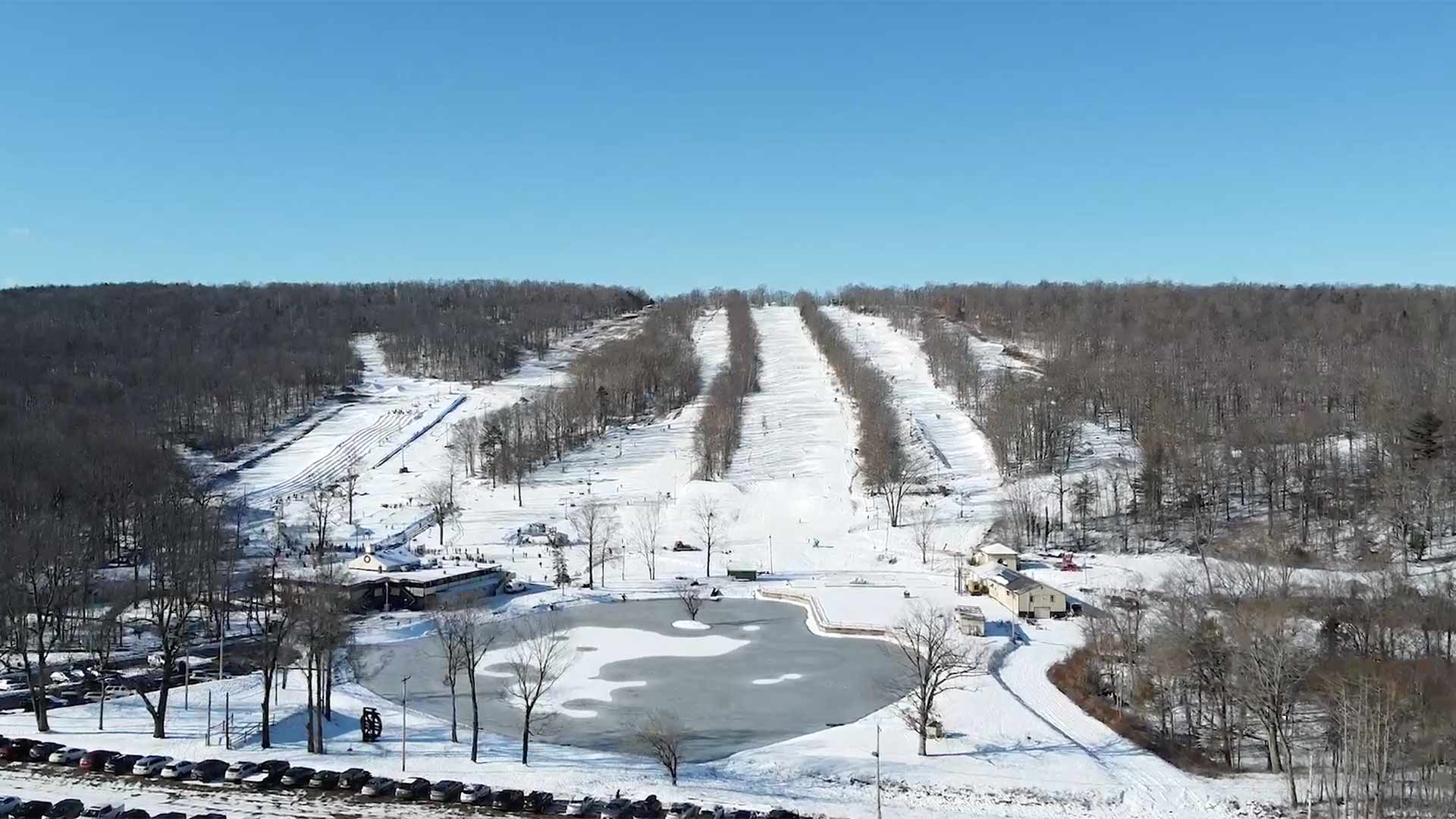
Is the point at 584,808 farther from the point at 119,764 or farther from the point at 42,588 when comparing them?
the point at 42,588

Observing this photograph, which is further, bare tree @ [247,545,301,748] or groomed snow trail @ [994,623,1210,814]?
bare tree @ [247,545,301,748]

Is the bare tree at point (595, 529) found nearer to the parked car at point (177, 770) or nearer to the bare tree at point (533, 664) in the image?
→ the bare tree at point (533, 664)

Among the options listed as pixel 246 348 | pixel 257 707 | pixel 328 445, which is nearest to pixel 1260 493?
pixel 257 707

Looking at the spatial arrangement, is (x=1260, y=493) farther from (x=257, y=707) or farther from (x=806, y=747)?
(x=257, y=707)

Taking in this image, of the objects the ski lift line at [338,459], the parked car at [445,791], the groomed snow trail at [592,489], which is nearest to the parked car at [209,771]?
the parked car at [445,791]

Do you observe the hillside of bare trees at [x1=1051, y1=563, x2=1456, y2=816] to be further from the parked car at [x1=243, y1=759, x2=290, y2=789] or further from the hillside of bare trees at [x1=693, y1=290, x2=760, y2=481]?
the hillside of bare trees at [x1=693, y1=290, x2=760, y2=481]

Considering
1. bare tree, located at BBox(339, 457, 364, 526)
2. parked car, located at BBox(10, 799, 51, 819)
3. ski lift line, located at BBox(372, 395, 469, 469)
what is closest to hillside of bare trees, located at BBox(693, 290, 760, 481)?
bare tree, located at BBox(339, 457, 364, 526)
